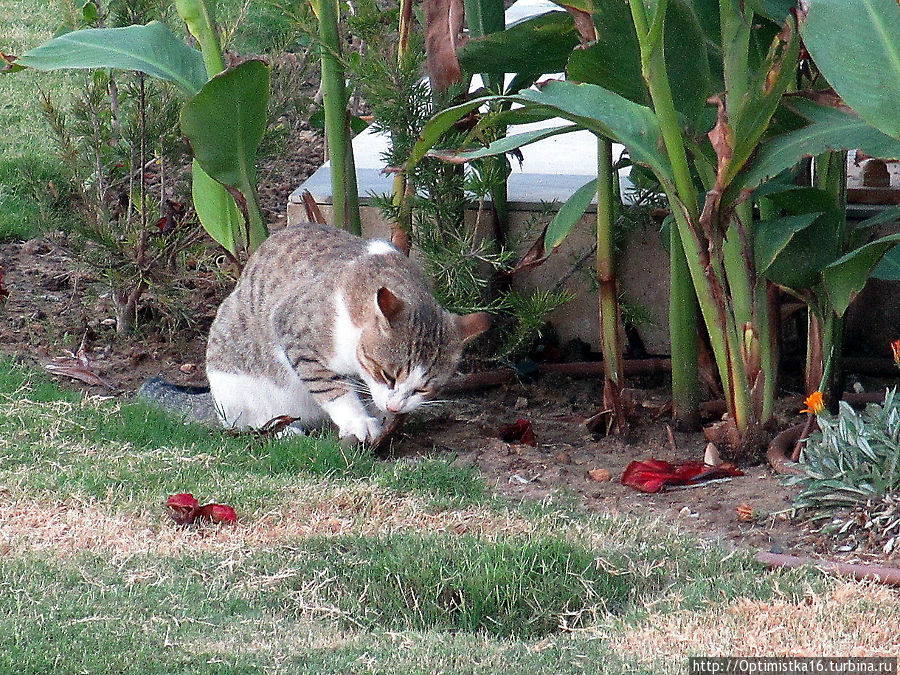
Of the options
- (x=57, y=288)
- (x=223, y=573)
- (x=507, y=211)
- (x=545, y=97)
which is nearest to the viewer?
(x=223, y=573)

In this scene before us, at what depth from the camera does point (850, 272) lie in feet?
13.3

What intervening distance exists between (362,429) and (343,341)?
351mm

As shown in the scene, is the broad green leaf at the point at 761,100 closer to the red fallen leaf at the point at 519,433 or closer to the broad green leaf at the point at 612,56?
the broad green leaf at the point at 612,56

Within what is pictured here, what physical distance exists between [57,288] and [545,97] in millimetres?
3537

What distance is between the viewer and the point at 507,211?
534 centimetres

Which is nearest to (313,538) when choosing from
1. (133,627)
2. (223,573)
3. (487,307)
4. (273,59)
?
(223,573)

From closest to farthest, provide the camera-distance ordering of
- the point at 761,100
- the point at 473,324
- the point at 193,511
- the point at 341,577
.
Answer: the point at 341,577 → the point at 193,511 → the point at 761,100 → the point at 473,324

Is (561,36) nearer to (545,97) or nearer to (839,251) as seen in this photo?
(545,97)

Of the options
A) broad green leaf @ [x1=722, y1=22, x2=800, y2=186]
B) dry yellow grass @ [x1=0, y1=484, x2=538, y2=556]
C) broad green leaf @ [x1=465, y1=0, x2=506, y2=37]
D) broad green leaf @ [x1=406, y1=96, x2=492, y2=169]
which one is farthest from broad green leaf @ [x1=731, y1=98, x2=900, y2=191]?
broad green leaf @ [x1=465, y1=0, x2=506, y2=37]

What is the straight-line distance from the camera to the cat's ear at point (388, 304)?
13.4 feet

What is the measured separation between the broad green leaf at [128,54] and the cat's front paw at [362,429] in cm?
158

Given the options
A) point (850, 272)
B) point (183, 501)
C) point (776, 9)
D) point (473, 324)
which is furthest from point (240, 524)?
point (776, 9)

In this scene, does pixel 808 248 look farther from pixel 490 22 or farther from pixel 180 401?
pixel 180 401

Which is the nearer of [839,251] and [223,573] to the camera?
[223,573]
